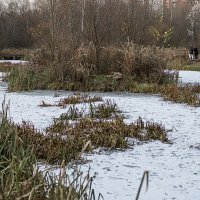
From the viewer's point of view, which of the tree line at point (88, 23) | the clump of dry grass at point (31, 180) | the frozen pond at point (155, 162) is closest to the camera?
the clump of dry grass at point (31, 180)

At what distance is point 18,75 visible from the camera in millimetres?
12281

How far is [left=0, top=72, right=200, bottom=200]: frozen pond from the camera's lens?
397 cm

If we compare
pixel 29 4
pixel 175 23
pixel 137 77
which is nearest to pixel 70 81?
pixel 137 77

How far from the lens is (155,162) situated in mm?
4949

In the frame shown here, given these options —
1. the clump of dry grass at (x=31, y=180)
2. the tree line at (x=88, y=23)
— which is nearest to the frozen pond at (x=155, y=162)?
the clump of dry grass at (x=31, y=180)

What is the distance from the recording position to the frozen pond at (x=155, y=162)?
13.0ft

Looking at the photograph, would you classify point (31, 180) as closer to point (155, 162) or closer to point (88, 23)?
point (155, 162)

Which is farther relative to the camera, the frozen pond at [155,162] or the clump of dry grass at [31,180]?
the frozen pond at [155,162]

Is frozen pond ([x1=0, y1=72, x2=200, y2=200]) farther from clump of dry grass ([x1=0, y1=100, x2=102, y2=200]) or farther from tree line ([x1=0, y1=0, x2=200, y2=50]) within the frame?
tree line ([x1=0, y1=0, x2=200, y2=50])

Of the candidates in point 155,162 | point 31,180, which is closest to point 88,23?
point 155,162

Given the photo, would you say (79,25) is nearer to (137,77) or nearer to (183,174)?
(137,77)

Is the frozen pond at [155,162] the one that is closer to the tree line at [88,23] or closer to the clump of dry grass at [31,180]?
the clump of dry grass at [31,180]

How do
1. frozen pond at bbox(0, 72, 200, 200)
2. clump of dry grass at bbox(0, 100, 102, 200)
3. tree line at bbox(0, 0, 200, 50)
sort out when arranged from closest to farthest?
clump of dry grass at bbox(0, 100, 102, 200)
frozen pond at bbox(0, 72, 200, 200)
tree line at bbox(0, 0, 200, 50)

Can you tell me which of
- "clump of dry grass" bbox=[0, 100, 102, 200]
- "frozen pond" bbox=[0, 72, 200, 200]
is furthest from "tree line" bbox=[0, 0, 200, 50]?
"clump of dry grass" bbox=[0, 100, 102, 200]
